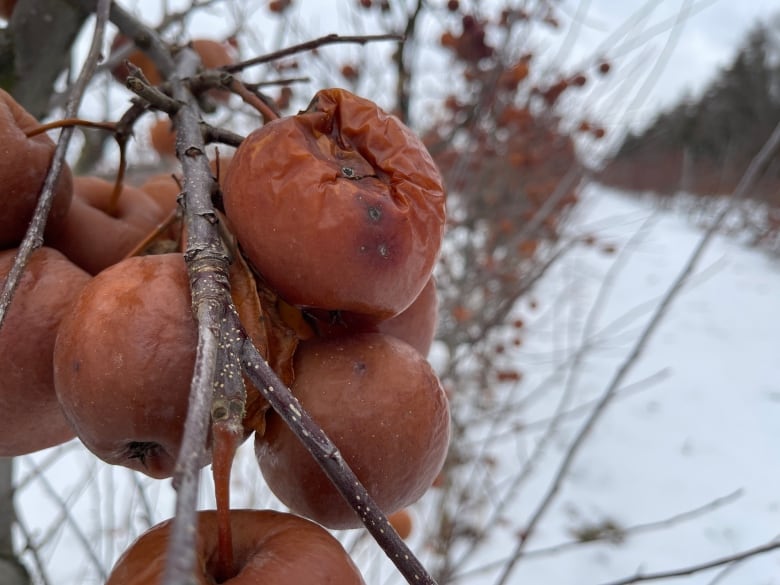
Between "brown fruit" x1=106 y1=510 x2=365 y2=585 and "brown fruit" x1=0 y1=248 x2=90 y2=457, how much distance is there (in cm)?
15

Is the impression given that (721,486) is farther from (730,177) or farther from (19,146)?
(730,177)

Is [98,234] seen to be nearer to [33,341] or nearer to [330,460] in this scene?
[33,341]

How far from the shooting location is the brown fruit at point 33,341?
0.47 m

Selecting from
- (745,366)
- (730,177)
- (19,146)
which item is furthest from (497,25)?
(730,177)

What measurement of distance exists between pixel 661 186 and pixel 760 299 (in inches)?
204

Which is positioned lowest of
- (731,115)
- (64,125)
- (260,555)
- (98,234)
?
(731,115)

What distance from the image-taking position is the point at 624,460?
3428 millimetres

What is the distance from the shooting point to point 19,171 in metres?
0.51

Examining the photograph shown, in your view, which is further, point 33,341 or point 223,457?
point 33,341

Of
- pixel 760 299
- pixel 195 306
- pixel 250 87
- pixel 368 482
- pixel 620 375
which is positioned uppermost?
pixel 250 87

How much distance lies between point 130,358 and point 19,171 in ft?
0.73

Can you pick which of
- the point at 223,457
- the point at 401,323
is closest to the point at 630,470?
the point at 401,323

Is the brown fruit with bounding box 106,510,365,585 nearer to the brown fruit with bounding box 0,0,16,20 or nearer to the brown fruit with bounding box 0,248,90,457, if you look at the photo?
the brown fruit with bounding box 0,248,90,457

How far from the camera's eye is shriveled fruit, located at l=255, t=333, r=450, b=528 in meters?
0.45
